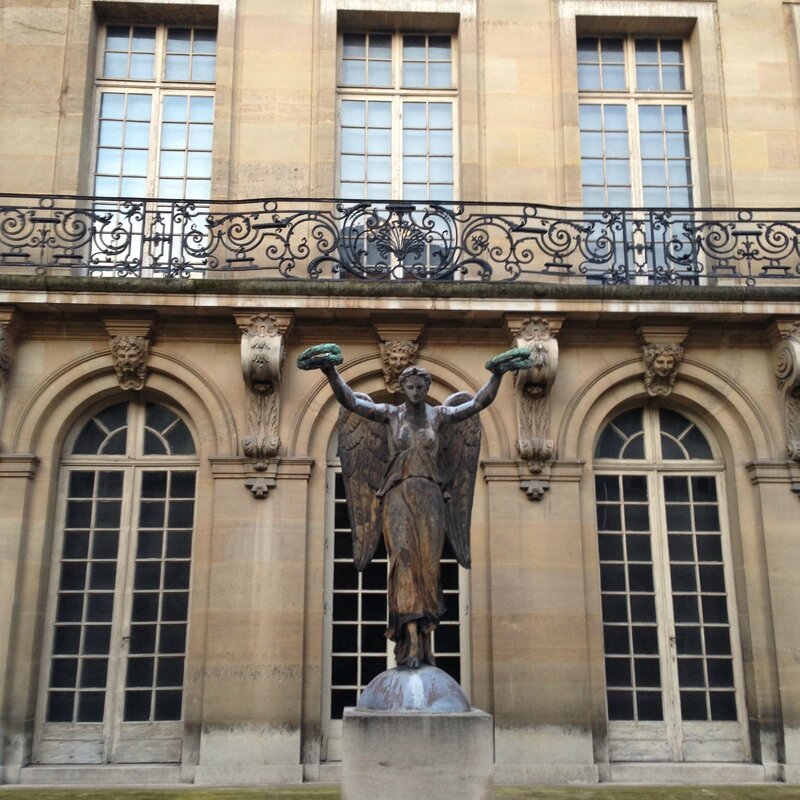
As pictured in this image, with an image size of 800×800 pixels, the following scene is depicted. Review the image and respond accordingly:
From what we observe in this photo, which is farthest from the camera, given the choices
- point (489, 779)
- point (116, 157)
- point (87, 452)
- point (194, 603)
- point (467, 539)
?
point (116, 157)

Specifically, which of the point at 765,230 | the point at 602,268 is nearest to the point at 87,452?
the point at 602,268

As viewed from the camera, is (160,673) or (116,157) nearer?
(160,673)

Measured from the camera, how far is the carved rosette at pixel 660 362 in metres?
10.3

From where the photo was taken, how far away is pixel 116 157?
11.6 metres

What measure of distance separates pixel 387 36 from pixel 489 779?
949cm

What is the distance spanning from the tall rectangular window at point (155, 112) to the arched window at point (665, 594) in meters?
5.86

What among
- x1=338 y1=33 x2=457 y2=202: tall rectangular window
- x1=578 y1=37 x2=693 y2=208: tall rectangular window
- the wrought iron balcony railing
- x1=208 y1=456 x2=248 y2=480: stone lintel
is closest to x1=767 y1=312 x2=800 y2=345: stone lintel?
the wrought iron balcony railing

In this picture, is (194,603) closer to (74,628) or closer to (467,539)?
(74,628)

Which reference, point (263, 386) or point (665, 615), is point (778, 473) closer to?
point (665, 615)

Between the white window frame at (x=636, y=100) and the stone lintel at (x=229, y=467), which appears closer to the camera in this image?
the stone lintel at (x=229, y=467)

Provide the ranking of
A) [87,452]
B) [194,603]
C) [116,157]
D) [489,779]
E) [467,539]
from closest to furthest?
[489,779]
[467,539]
[194,603]
[87,452]
[116,157]

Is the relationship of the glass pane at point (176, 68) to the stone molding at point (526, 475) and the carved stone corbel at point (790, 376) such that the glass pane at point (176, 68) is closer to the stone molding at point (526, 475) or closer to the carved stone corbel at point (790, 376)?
the stone molding at point (526, 475)

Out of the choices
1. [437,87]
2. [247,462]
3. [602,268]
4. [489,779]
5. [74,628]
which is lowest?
[489,779]

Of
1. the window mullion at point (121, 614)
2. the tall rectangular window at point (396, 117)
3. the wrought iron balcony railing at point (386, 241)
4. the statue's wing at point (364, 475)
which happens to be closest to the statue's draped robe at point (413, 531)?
the statue's wing at point (364, 475)
